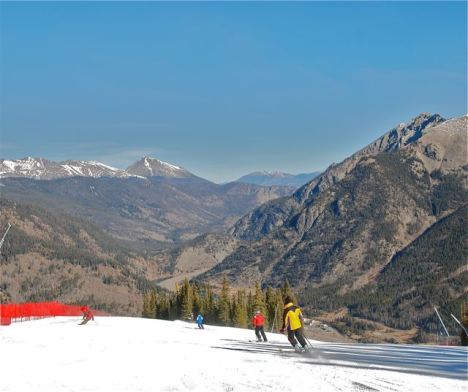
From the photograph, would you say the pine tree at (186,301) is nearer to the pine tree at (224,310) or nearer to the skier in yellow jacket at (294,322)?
the pine tree at (224,310)

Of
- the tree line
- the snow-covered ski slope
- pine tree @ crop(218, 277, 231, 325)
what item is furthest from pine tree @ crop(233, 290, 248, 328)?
the snow-covered ski slope

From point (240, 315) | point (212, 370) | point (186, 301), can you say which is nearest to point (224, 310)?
point (240, 315)

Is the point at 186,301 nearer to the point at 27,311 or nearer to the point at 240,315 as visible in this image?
Answer: the point at 240,315

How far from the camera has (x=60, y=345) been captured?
32.8 metres

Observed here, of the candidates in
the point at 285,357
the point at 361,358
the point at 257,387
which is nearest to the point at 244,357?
the point at 285,357

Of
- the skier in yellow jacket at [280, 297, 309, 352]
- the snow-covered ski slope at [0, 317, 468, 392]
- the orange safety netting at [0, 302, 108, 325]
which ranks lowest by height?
the snow-covered ski slope at [0, 317, 468, 392]

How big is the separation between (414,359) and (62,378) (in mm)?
16542

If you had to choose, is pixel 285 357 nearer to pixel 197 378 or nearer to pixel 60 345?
pixel 197 378

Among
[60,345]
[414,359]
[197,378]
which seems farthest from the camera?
[60,345]

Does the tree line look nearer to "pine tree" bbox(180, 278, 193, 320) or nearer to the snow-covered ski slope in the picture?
"pine tree" bbox(180, 278, 193, 320)

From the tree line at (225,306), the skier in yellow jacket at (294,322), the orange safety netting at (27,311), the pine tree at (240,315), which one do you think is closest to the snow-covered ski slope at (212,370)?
the skier in yellow jacket at (294,322)

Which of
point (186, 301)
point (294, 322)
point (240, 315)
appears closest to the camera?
point (294, 322)

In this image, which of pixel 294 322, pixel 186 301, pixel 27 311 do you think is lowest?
pixel 294 322

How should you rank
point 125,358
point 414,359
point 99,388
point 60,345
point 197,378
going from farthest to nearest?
1. point 60,345
2. point 414,359
3. point 125,358
4. point 197,378
5. point 99,388
